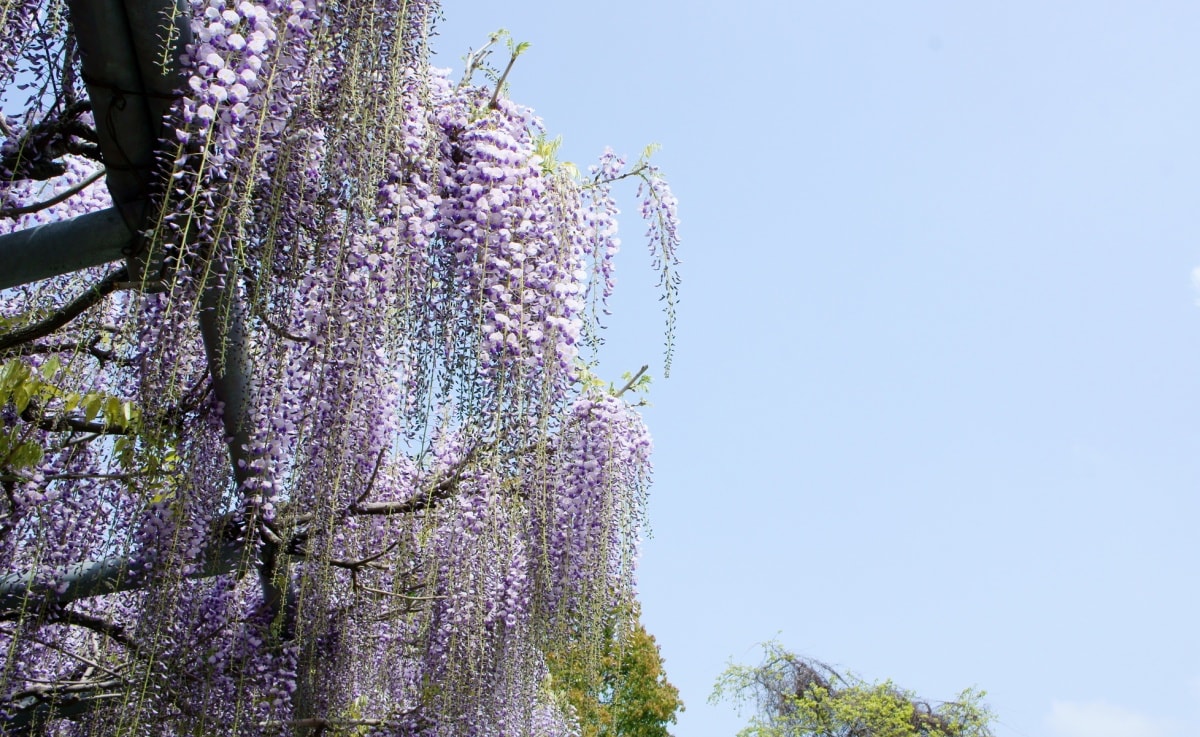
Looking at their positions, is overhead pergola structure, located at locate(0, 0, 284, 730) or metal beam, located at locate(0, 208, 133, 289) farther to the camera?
metal beam, located at locate(0, 208, 133, 289)

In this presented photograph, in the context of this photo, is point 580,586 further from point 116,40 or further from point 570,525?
point 116,40

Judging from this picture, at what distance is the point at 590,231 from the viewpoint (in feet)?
12.7

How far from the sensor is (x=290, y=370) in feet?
11.3

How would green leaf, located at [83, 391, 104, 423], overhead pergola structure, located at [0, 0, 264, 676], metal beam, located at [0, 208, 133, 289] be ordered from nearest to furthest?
overhead pergola structure, located at [0, 0, 264, 676]
metal beam, located at [0, 208, 133, 289]
green leaf, located at [83, 391, 104, 423]

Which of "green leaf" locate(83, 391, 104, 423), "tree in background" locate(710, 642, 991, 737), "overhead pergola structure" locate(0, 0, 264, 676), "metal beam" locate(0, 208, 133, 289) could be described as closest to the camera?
"overhead pergola structure" locate(0, 0, 264, 676)

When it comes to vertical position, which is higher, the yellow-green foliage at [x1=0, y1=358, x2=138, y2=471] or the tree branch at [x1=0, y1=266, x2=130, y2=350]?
the tree branch at [x1=0, y1=266, x2=130, y2=350]

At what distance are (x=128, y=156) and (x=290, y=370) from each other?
851mm

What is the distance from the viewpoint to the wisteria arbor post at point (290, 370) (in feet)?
8.64

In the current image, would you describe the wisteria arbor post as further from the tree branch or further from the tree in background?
the tree in background

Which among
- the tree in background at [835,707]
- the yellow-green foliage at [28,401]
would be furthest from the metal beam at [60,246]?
the tree in background at [835,707]

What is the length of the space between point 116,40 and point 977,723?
546 inches

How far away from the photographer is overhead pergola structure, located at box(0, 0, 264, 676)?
8.42 ft

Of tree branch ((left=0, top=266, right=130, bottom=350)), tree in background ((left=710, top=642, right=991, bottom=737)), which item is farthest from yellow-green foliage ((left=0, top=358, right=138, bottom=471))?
tree in background ((left=710, top=642, right=991, bottom=737))

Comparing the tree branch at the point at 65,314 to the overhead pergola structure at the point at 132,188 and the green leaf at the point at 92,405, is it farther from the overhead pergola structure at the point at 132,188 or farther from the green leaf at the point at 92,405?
the green leaf at the point at 92,405
